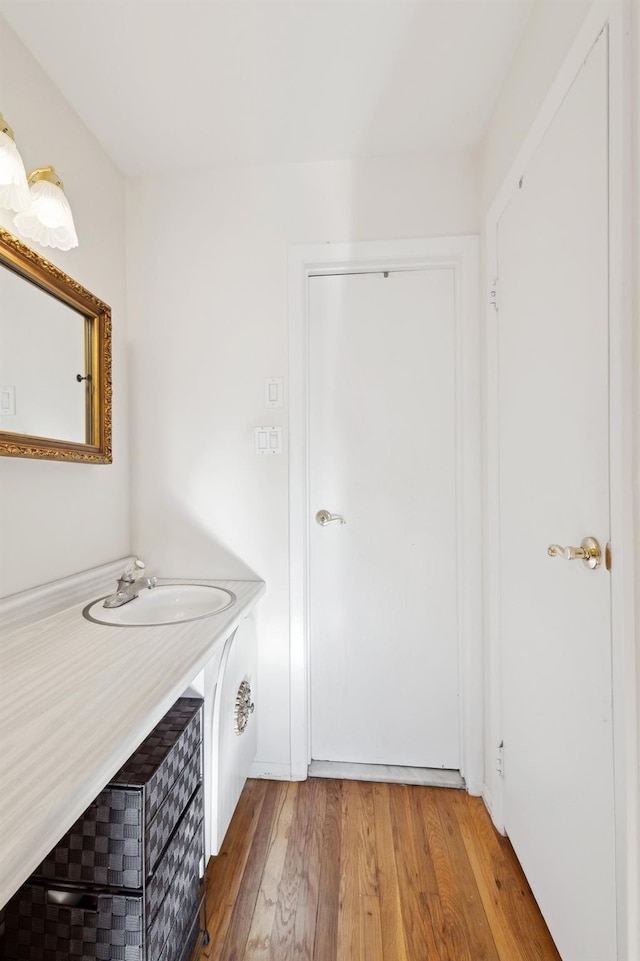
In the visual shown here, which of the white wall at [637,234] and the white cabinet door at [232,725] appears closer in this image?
the white wall at [637,234]

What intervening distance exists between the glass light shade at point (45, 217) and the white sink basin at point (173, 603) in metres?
1.07

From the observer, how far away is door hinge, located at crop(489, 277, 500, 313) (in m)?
1.40

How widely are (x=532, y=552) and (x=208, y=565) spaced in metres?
1.15

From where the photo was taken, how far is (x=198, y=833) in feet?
3.41

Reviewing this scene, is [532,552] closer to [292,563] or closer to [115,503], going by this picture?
[292,563]

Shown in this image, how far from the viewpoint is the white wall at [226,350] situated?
1654 millimetres

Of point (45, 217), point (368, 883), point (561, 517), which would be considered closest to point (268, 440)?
point (45, 217)

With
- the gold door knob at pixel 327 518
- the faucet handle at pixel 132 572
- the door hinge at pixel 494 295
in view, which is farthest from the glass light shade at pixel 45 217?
the door hinge at pixel 494 295

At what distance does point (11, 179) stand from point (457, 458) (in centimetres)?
154

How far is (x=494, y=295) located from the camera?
4.65ft

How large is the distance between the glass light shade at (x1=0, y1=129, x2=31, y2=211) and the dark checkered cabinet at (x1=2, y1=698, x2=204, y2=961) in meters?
1.34

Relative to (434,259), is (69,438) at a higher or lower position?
lower

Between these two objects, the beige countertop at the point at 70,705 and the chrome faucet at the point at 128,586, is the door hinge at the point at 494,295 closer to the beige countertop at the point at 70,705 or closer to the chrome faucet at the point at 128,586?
the beige countertop at the point at 70,705

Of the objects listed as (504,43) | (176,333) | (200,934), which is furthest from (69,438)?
(504,43)
